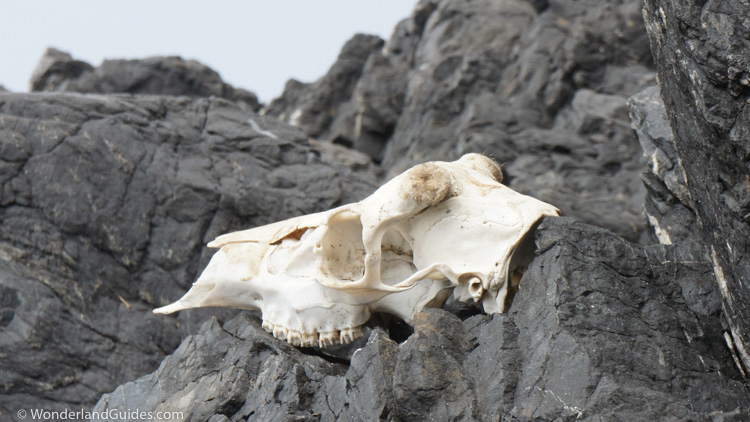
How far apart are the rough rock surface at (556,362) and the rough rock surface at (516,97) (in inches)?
189

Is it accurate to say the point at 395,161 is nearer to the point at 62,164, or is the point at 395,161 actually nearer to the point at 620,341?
the point at 62,164

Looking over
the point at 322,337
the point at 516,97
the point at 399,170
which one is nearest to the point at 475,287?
the point at 322,337

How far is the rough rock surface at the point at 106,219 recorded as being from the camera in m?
6.16

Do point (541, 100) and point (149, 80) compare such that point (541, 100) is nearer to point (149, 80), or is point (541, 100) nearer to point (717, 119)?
point (149, 80)

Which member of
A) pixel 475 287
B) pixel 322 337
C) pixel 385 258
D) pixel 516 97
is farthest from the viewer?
pixel 516 97

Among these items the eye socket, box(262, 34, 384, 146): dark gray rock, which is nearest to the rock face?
the eye socket

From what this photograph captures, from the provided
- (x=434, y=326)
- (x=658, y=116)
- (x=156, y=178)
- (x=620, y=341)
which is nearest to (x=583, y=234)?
(x=620, y=341)

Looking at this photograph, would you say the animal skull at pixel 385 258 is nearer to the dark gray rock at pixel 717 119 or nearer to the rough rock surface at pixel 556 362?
the rough rock surface at pixel 556 362

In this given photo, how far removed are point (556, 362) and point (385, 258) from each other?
1431 mm

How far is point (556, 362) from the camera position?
3.62m

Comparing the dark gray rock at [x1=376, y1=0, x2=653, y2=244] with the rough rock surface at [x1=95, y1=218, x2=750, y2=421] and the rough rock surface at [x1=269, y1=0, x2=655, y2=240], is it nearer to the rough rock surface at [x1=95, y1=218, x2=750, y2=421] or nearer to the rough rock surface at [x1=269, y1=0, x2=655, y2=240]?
the rough rock surface at [x1=269, y1=0, x2=655, y2=240]

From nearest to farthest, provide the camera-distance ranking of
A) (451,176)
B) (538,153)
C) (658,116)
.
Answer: (451,176), (658,116), (538,153)

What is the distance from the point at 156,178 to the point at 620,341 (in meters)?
4.71

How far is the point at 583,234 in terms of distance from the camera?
13.4 feet
